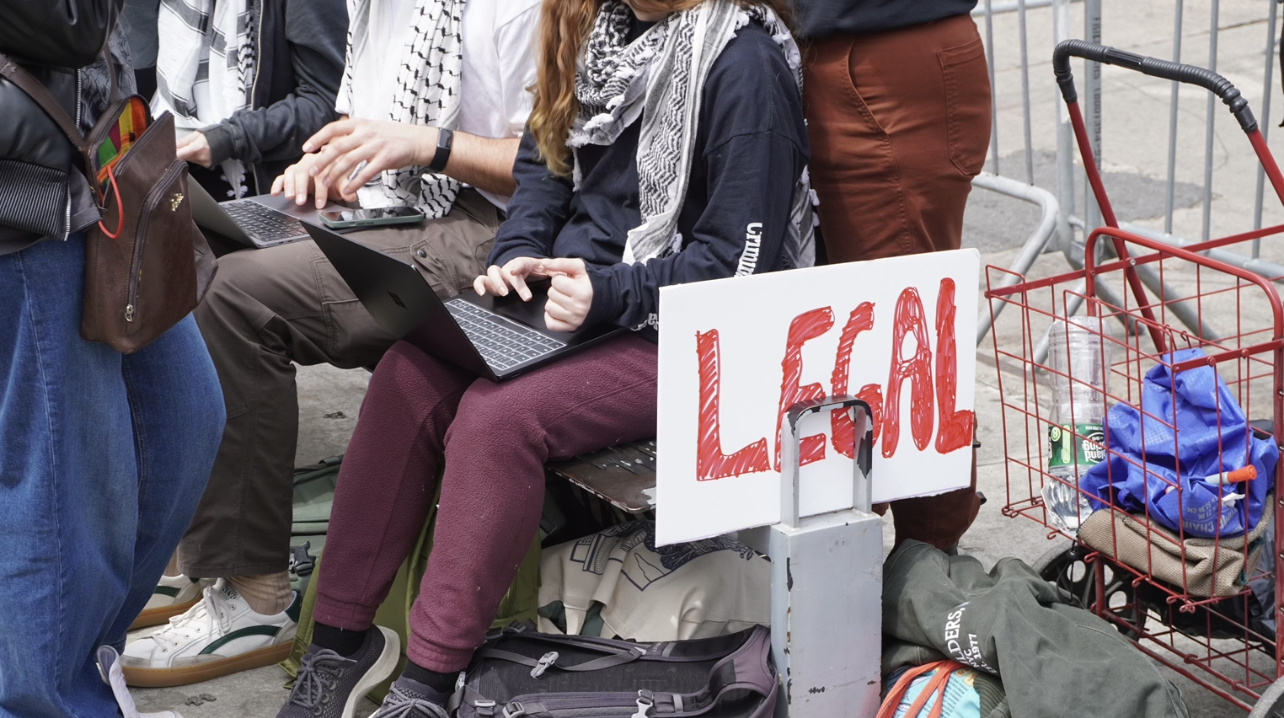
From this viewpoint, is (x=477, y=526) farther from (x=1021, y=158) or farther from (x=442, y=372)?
(x=1021, y=158)

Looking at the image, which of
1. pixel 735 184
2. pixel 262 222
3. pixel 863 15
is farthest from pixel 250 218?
pixel 863 15

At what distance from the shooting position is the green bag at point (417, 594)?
243 cm

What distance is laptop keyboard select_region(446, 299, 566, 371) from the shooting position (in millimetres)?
2256

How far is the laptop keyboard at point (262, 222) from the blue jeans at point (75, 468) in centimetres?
66

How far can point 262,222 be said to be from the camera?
3.00m

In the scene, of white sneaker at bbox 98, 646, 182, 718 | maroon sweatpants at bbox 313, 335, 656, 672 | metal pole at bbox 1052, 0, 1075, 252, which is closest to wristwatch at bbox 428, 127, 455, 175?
maroon sweatpants at bbox 313, 335, 656, 672

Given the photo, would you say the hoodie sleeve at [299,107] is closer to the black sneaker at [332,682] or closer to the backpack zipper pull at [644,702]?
the black sneaker at [332,682]

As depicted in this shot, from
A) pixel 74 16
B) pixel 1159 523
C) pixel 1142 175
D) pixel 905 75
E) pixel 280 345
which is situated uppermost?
pixel 74 16

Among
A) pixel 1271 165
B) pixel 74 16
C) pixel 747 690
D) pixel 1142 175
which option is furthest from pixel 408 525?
pixel 1142 175

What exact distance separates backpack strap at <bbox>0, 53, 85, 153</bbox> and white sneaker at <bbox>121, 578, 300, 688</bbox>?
3.81 ft

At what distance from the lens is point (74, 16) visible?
5.71ft

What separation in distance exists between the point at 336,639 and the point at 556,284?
75 cm

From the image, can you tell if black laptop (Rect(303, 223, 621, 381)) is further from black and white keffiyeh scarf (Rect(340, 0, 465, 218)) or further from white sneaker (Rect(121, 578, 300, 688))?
white sneaker (Rect(121, 578, 300, 688))

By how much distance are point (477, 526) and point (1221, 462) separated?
1.15 m
